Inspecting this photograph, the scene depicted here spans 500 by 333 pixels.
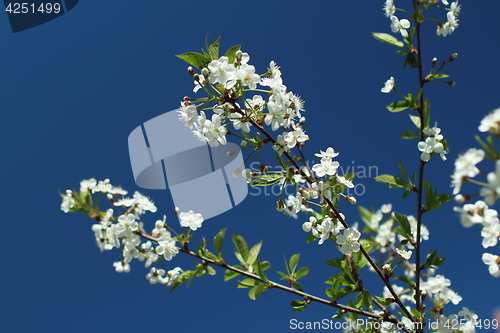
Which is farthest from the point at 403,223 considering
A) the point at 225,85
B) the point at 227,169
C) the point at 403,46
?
the point at 227,169

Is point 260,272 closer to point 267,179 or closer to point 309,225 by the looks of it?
point 309,225

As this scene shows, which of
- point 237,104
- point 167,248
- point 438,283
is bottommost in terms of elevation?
point 438,283

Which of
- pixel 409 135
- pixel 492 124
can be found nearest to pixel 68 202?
pixel 492 124

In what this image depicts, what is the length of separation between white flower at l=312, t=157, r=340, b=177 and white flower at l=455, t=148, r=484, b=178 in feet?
2.22

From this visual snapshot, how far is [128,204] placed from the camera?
161cm

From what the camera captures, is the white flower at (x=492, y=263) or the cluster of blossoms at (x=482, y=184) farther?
the white flower at (x=492, y=263)

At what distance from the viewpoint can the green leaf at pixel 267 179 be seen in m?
1.52

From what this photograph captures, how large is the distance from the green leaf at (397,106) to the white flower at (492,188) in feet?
3.18

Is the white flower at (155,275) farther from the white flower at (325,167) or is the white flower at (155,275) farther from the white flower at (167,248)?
the white flower at (325,167)

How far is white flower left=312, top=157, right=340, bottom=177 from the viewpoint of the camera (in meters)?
1.52

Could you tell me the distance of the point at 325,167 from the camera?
5.09 ft

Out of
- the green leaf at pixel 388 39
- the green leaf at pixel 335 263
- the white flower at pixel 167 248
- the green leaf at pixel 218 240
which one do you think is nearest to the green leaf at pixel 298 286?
the green leaf at pixel 335 263

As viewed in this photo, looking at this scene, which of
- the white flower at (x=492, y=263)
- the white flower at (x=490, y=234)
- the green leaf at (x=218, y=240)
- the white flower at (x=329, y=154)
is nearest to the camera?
the white flower at (x=490, y=234)

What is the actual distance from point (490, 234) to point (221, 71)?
1.32m
